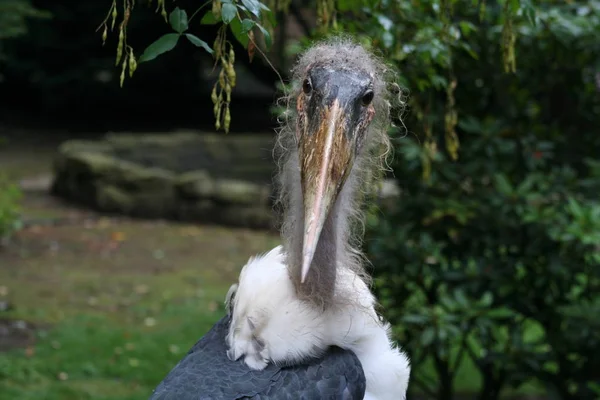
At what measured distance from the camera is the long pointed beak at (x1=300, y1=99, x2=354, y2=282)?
2045 mm

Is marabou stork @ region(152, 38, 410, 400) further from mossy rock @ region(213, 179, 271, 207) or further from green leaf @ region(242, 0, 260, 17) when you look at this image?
mossy rock @ region(213, 179, 271, 207)

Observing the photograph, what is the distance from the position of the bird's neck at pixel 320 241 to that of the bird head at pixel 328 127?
0.14 metres

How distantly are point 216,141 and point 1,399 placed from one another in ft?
23.2

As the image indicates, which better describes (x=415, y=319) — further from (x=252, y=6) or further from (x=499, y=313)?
(x=252, y=6)

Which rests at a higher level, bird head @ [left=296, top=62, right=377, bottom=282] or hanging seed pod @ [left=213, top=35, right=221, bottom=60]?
hanging seed pod @ [left=213, top=35, right=221, bottom=60]

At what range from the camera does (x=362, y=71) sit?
2.34 metres

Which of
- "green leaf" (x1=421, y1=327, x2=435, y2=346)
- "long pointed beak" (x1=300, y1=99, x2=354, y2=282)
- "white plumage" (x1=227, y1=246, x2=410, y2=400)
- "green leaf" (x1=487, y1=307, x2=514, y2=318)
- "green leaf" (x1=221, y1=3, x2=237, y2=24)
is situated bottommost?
"green leaf" (x1=421, y1=327, x2=435, y2=346)

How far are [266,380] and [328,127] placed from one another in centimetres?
63

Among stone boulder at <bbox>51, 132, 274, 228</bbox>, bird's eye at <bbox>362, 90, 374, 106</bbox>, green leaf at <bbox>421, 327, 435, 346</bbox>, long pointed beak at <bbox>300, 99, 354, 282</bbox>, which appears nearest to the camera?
long pointed beak at <bbox>300, 99, 354, 282</bbox>

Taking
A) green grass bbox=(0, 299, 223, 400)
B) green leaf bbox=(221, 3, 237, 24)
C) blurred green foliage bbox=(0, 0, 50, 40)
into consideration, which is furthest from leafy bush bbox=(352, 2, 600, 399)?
blurred green foliage bbox=(0, 0, 50, 40)

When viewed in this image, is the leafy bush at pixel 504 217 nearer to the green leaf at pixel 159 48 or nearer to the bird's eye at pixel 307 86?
the bird's eye at pixel 307 86

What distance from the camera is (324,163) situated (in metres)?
2.12

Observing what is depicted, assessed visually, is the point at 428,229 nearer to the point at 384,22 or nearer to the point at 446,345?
the point at 446,345

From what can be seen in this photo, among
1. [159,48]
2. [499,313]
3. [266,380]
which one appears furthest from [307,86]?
[499,313]
